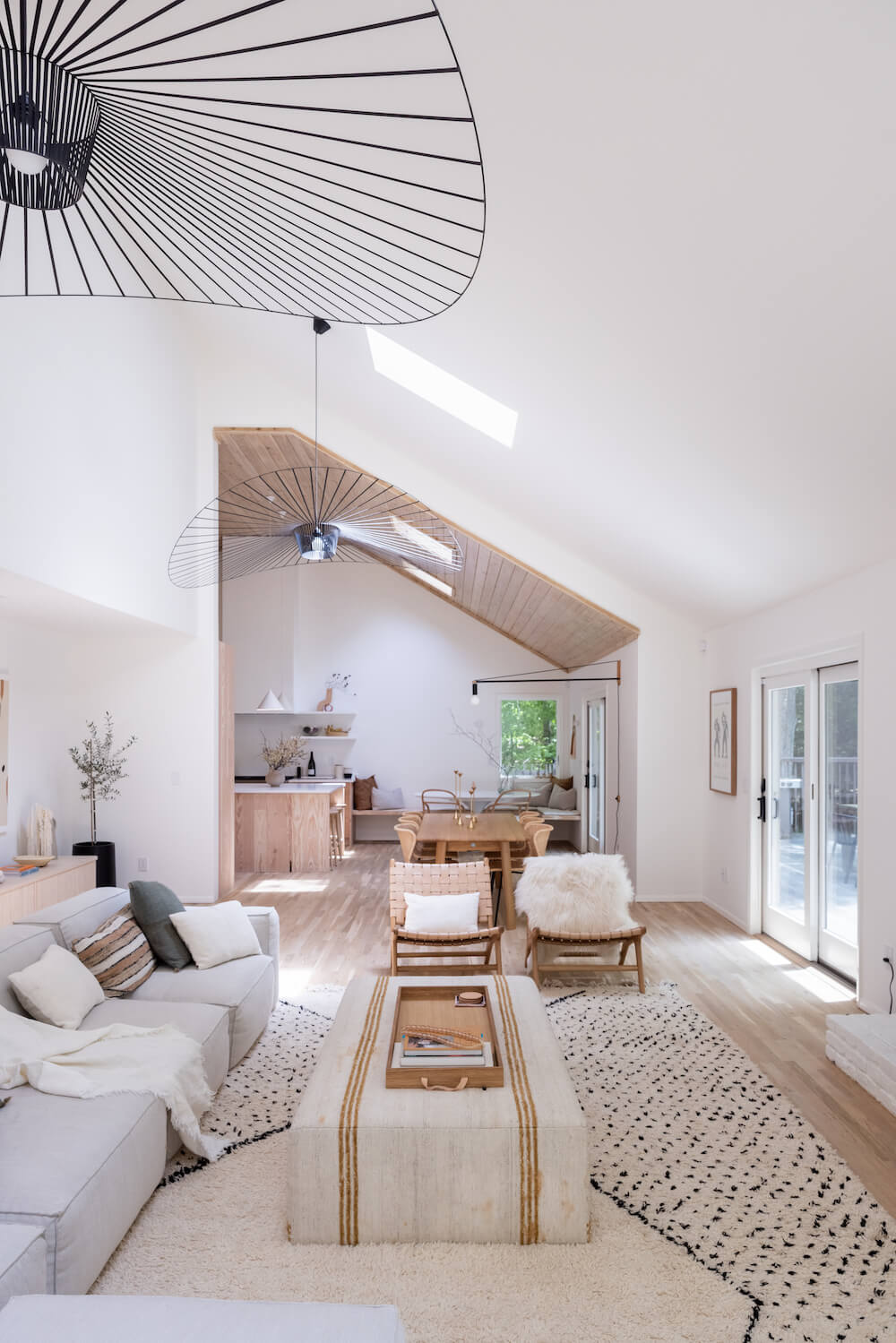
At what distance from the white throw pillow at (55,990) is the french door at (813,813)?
3865 millimetres

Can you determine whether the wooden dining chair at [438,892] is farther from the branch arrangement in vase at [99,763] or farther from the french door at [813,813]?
the branch arrangement in vase at [99,763]

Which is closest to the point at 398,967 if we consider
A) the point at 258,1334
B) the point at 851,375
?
the point at 258,1334

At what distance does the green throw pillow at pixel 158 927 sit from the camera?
13.4 ft

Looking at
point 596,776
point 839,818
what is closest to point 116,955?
point 839,818

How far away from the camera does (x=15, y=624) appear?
6.43 meters

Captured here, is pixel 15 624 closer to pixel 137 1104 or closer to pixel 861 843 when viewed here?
pixel 137 1104

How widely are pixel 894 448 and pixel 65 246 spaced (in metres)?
4.23

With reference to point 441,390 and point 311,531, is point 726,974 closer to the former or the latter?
point 311,531

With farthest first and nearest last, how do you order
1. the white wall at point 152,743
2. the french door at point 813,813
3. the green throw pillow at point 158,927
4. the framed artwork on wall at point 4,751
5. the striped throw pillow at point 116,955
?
the white wall at point 152,743
the framed artwork on wall at point 4,751
the french door at point 813,813
the green throw pillow at point 158,927
the striped throw pillow at point 116,955

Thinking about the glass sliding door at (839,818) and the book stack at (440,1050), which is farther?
the glass sliding door at (839,818)


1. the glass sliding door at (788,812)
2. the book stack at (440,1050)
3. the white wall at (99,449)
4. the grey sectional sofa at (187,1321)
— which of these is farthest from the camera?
the glass sliding door at (788,812)

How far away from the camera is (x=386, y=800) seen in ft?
35.6

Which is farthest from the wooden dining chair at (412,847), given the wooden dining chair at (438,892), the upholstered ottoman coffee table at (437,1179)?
the upholstered ottoman coffee table at (437,1179)

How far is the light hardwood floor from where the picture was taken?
331cm
